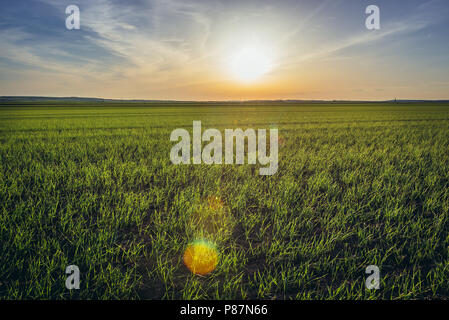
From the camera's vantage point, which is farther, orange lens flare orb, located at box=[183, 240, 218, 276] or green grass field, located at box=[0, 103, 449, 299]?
orange lens flare orb, located at box=[183, 240, 218, 276]

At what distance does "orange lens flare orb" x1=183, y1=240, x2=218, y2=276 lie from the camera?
242 cm

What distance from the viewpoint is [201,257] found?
2557 millimetres

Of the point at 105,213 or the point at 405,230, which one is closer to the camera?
the point at 405,230

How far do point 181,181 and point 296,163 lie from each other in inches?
131

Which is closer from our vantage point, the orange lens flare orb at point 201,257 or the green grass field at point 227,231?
the green grass field at point 227,231

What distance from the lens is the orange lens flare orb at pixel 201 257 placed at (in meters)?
2.42

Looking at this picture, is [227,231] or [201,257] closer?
[201,257]

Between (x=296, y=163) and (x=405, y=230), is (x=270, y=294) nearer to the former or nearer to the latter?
(x=405, y=230)
